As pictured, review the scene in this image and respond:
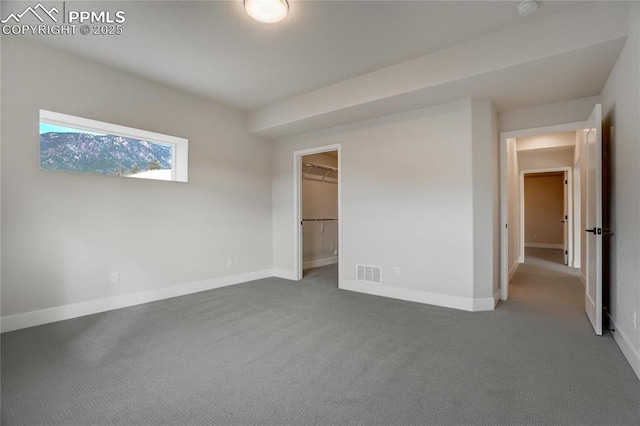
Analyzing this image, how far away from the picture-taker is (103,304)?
11.0 ft

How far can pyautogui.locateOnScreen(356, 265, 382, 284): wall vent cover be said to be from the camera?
4184mm

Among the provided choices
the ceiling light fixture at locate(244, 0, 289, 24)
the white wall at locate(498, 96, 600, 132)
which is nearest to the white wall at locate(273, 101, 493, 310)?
the white wall at locate(498, 96, 600, 132)

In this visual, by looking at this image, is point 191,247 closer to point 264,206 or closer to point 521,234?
point 264,206

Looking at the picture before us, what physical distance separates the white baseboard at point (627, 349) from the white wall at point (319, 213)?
4.62m

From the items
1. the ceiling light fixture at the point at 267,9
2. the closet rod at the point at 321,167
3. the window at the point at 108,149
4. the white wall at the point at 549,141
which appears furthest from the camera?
the closet rod at the point at 321,167

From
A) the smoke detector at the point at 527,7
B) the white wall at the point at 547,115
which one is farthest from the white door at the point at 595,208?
the smoke detector at the point at 527,7

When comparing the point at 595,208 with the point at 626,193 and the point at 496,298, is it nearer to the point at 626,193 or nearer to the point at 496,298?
the point at 626,193

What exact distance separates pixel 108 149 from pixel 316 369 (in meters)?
3.40

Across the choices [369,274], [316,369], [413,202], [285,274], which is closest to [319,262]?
[285,274]

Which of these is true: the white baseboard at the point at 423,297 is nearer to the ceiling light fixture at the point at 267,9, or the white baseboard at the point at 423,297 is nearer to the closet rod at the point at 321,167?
the closet rod at the point at 321,167

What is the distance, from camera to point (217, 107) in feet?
15.1

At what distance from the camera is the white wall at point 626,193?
2.13 meters

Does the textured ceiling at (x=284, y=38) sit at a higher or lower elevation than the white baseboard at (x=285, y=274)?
higher

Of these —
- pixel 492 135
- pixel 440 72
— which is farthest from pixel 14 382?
pixel 492 135
